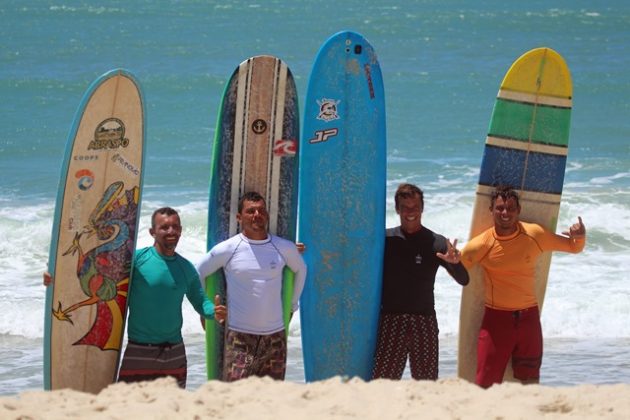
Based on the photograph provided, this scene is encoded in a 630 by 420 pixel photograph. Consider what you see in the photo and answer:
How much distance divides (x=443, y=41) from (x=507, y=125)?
17894 mm

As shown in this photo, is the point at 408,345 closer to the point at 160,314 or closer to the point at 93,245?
the point at 160,314

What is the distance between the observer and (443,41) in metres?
23.7

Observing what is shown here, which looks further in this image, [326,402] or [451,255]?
[451,255]

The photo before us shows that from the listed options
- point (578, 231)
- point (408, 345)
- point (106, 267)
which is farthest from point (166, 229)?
point (578, 231)

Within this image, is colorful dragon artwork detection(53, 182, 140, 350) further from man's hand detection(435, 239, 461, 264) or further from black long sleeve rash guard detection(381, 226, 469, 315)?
man's hand detection(435, 239, 461, 264)

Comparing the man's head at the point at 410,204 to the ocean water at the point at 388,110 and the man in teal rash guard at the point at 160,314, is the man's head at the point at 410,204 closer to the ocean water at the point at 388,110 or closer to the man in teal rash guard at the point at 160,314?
the man in teal rash guard at the point at 160,314

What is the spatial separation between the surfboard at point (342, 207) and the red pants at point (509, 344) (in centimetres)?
68

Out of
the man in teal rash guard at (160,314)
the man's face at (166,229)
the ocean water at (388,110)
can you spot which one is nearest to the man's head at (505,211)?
the man in teal rash guard at (160,314)

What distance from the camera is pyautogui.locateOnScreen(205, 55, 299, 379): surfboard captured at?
602cm

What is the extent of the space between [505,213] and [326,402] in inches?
67.5

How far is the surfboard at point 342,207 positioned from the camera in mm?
6102

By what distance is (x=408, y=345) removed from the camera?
560 cm

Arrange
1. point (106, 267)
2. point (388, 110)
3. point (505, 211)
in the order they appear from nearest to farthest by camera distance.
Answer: point (505, 211), point (106, 267), point (388, 110)

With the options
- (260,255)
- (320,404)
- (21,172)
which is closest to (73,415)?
(320,404)
